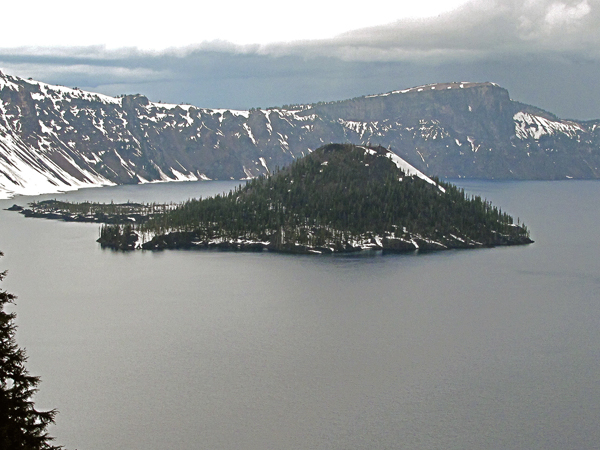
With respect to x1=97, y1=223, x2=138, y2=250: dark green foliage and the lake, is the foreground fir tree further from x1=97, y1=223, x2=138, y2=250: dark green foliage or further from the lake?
x1=97, y1=223, x2=138, y2=250: dark green foliage

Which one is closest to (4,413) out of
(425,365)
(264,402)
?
(264,402)

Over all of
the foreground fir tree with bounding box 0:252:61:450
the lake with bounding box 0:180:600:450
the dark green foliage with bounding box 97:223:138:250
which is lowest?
the lake with bounding box 0:180:600:450

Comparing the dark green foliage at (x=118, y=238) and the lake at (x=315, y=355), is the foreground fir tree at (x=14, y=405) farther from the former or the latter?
the dark green foliage at (x=118, y=238)

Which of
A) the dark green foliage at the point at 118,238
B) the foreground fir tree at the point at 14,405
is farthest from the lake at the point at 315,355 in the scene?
the dark green foliage at the point at 118,238

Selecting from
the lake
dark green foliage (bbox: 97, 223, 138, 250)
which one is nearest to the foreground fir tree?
the lake

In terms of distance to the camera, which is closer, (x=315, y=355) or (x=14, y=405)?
(x=14, y=405)

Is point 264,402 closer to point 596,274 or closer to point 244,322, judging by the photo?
point 244,322

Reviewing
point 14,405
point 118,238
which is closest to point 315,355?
→ point 14,405

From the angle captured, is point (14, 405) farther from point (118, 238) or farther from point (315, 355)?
point (118, 238)
